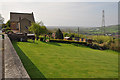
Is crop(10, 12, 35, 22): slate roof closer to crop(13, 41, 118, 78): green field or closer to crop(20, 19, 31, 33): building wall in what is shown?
crop(20, 19, 31, 33): building wall

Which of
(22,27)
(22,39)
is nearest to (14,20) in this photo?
(22,27)

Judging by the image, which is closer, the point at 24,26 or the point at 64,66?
the point at 64,66

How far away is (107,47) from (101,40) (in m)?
6.46

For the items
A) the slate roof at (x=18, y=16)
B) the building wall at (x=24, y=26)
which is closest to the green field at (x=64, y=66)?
the building wall at (x=24, y=26)

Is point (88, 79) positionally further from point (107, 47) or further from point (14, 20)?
point (14, 20)

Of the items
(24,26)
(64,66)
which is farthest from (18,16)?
(64,66)

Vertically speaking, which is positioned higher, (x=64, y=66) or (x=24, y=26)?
(x=24, y=26)

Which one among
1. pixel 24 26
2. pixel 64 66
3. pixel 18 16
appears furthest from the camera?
pixel 18 16

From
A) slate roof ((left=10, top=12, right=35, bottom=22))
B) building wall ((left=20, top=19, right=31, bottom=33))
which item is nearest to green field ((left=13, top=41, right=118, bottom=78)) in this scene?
building wall ((left=20, top=19, right=31, bottom=33))

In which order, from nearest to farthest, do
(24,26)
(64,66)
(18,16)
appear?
1. (64,66)
2. (24,26)
3. (18,16)

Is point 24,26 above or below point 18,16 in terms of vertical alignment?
below

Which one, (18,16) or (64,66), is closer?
(64,66)

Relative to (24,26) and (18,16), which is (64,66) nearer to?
(24,26)

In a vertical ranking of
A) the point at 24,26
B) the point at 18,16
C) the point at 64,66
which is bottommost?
the point at 64,66
